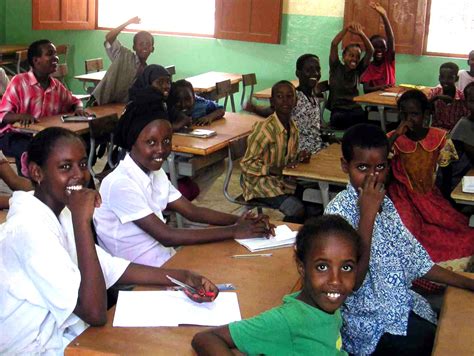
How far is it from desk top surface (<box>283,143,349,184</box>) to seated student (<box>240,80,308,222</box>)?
3.2 inches

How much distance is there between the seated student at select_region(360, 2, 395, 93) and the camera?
24.4ft

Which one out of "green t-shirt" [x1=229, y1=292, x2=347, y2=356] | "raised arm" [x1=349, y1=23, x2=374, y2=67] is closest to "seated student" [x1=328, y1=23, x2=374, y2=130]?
"raised arm" [x1=349, y1=23, x2=374, y2=67]

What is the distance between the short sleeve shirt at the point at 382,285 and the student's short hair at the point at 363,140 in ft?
0.50

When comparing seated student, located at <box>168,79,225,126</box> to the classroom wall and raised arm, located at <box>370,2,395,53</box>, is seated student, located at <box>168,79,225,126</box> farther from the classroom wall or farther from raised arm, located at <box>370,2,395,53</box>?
the classroom wall

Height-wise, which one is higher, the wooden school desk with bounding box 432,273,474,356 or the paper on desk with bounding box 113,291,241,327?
the paper on desk with bounding box 113,291,241,327

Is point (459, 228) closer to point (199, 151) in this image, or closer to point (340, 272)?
point (199, 151)

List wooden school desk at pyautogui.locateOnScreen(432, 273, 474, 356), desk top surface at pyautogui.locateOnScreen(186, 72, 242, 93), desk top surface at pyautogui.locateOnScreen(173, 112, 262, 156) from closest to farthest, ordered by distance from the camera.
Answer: wooden school desk at pyautogui.locateOnScreen(432, 273, 474, 356)
desk top surface at pyautogui.locateOnScreen(173, 112, 262, 156)
desk top surface at pyautogui.locateOnScreen(186, 72, 242, 93)

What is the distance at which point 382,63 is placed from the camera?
7.50 metres

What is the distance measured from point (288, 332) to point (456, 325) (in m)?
0.61

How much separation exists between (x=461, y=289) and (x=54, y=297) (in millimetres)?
1241

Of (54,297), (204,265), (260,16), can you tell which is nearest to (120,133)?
(204,265)

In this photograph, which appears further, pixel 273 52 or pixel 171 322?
pixel 273 52

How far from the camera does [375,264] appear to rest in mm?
2301

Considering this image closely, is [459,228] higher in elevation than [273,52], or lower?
lower
